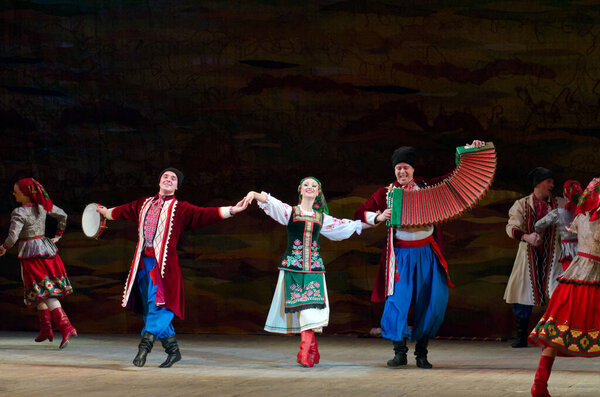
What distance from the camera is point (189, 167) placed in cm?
808

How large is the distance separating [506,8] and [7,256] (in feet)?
16.0

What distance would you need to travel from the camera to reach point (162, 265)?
602cm

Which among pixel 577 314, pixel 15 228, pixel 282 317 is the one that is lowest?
pixel 282 317

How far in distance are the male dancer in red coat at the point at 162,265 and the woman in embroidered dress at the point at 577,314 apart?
2.14 meters

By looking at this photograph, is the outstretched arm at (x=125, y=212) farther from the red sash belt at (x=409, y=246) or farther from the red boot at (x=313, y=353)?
the red sash belt at (x=409, y=246)

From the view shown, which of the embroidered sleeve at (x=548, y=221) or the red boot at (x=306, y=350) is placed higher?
the embroidered sleeve at (x=548, y=221)

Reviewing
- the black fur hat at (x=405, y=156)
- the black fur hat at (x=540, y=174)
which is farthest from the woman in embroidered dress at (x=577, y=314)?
the black fur hat at (x=540, y=174)

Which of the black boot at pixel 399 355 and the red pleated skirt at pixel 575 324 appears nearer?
the red pleated skirt at pixel 575 324

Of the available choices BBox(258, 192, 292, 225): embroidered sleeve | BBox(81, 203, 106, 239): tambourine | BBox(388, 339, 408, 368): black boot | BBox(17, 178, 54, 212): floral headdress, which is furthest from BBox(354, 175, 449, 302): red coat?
BBox(17, 178, 54, 212): floral headdress

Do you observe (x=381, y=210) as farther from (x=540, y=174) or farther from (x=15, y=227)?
(x=15, y=227)

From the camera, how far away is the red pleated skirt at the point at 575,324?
4.63 meters

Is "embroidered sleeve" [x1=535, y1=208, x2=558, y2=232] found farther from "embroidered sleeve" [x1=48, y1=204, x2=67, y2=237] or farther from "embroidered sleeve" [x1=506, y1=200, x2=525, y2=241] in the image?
"embroidered sleeve" [x1=48, y1=204, x2=67, y2=237]

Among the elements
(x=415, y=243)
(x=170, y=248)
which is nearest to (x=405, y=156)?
(x=415, y=243)

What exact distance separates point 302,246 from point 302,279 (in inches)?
8.5
